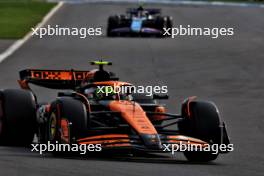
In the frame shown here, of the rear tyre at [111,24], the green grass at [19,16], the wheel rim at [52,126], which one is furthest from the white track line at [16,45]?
the wheel rim at [52,126]

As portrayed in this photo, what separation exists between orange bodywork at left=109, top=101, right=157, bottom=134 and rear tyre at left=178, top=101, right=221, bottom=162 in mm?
650

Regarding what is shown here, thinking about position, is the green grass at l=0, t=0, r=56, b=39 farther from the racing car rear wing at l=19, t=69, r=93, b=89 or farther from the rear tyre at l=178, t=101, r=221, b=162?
the rear tyre at l=178, t=101, r=221, b=162

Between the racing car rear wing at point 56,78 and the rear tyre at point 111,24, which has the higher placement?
the rear tyre at point 111,24

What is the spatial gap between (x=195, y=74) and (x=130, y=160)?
586 inches

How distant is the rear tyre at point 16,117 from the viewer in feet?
45.3

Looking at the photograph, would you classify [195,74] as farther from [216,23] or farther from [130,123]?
[216,23]

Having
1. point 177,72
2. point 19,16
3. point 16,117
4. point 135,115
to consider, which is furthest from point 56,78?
point 19,16

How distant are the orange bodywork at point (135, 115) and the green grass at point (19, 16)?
22.6m

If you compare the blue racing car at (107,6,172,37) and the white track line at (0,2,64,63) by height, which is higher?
the blue racing car at (107,6,172,37)

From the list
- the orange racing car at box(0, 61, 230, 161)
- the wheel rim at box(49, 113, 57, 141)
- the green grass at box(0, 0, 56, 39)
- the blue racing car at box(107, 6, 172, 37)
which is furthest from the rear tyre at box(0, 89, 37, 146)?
the blue racing car at box(107, 6, 172, 37)

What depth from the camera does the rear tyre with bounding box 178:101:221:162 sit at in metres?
12.9

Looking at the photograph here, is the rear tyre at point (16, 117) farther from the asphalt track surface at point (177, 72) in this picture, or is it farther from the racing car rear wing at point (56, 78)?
the racing car rear wing at point (56, 78)

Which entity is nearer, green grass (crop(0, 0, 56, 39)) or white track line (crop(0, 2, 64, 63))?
white track line (crop(0, 2, 64, 63))

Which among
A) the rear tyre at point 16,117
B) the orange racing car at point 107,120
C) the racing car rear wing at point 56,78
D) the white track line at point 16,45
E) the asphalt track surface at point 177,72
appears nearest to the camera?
the asphalt track surface at point 177,72
